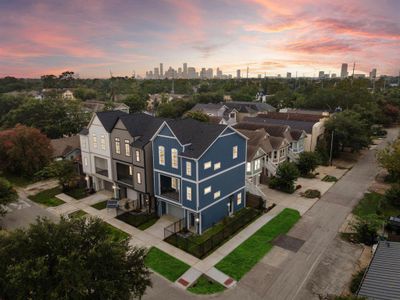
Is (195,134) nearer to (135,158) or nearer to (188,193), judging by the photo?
(188,193)

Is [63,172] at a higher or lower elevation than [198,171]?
lower

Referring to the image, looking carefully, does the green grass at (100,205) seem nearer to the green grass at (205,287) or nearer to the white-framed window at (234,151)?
the white-framed window at (234,151)

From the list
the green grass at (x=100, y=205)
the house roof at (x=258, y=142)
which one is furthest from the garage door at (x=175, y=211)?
the house roof at (x=258, y=142)

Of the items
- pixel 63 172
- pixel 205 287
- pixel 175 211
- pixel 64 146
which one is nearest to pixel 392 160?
pixel 175 211

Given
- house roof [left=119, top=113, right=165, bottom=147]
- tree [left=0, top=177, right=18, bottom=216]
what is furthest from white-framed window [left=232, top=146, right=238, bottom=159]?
tree [left=0, top=177, right=18, bottom=216]

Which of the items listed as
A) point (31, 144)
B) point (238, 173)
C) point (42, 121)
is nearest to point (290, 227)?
point (238, 173)

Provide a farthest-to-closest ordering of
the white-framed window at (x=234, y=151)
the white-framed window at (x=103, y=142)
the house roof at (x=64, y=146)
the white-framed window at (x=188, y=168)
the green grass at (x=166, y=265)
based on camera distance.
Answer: the house roof at (x=64, y=146), the white-framed window at (x=103, y=142), the white-framed window at (x=234, y=151), the white-framed window at (x=188, y=168), the green grass at (x=166, y=265)

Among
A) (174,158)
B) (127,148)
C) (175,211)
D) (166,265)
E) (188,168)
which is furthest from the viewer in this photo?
(127,148)
